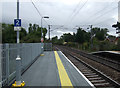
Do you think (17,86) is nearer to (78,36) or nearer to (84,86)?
(84,86)

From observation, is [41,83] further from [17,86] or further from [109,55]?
[109,55]

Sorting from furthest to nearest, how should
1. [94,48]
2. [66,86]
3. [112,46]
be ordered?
[94,48] < [112,46] < [66,86]

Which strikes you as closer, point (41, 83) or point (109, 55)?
point (41, 83)

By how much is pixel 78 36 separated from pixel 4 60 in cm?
4002

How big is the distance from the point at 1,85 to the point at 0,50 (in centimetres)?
140

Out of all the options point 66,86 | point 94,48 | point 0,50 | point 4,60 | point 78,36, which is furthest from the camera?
point 78,36

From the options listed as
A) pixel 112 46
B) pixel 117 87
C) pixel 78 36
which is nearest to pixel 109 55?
pixel 112 46

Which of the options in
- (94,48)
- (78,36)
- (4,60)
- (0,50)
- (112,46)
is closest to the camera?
(0,50)

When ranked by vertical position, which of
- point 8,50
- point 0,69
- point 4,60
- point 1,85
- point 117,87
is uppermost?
point 8,50

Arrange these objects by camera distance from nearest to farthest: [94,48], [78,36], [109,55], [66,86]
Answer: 1. [66,86]
2. [109,55]
3. [94,48]
4. [78,36]

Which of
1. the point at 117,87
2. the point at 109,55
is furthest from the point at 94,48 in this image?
the point at 117,87

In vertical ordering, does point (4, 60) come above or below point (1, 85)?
above

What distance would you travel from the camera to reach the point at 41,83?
16.6 feet

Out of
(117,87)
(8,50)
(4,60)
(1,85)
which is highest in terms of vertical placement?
(8,50)
